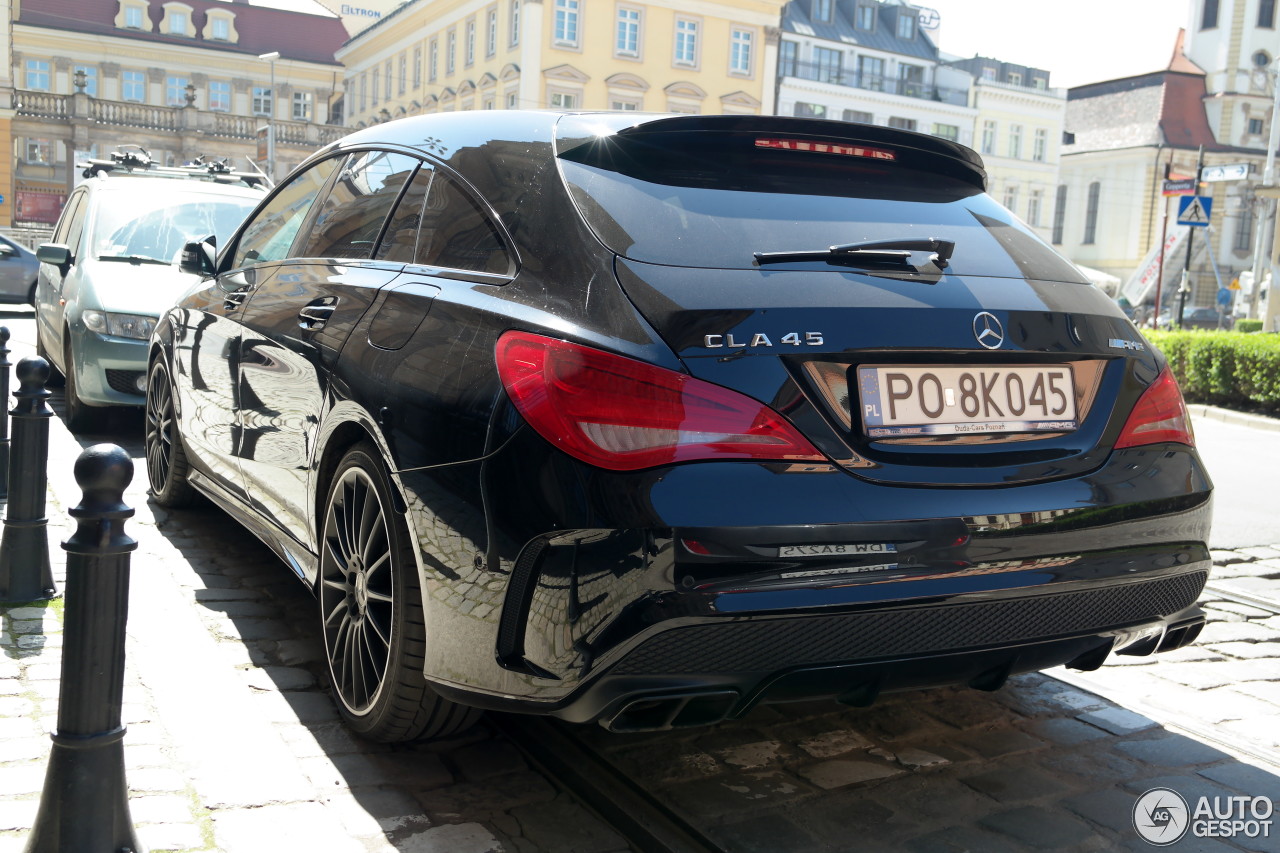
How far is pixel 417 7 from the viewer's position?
61.9m

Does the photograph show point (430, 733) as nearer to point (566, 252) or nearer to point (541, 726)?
point (541, 726)

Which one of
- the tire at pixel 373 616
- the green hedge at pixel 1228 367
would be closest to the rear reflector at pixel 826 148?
the tire at pixel 373 616

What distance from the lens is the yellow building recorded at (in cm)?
5334

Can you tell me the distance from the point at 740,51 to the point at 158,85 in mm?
32535

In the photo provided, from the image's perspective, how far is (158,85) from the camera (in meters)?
68.7

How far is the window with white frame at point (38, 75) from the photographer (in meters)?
66.8

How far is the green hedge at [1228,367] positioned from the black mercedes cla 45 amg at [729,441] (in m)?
13.3

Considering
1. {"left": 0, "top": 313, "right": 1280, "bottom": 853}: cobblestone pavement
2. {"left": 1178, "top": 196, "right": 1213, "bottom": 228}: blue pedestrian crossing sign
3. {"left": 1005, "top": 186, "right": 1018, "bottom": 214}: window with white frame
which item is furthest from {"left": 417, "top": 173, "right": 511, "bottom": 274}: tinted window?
{"left": 1005, "top": 186, "right": 1018, "bottom": 214}: window with white frame

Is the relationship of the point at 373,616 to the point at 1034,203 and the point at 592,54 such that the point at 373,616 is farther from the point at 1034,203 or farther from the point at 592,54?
the point at 1034,203

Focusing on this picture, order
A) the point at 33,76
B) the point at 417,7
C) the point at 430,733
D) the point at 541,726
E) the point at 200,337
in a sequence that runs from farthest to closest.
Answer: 1. the point at 33,76
2. the point at 417,7
3. the point at 200,337
4. the point at 541,726
5. the point at 430,733

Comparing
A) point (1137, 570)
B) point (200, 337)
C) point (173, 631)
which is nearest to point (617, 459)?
point (1137, 570)

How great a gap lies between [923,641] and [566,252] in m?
1.15

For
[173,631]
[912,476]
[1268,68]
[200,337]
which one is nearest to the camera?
[912,476]

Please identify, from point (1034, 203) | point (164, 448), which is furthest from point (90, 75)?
point (164, 448)
